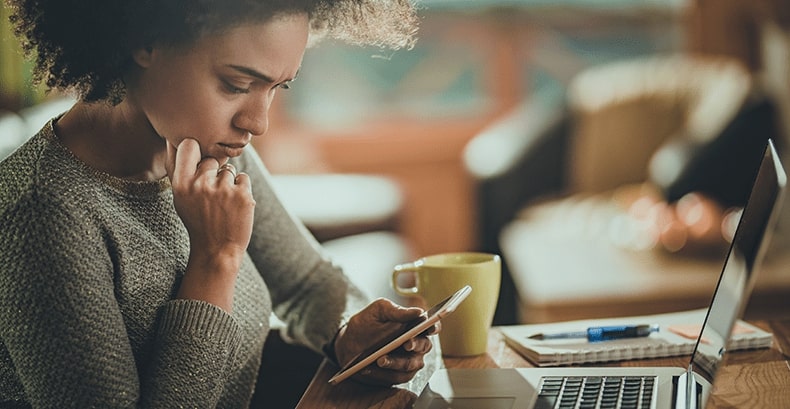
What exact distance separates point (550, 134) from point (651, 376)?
2.43 meters

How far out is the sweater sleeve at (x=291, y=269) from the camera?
4.10 ft

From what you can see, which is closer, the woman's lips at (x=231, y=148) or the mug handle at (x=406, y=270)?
the woman's lips at (x=231, y=148)

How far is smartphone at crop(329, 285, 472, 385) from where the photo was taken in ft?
3.05

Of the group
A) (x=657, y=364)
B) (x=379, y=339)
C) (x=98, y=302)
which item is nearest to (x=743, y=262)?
(x=657, y=364)

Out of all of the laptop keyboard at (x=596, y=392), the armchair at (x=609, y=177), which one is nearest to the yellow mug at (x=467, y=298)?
the laptop keyboard at (x=596, y=392)

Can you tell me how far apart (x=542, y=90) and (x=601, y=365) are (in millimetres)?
3144

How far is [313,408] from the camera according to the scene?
95 cm

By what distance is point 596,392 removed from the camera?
0.90 meters

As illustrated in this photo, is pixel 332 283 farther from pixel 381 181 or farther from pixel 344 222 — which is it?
pixel 381 181

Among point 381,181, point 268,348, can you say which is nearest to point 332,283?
point 268,348

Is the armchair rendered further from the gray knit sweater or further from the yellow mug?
the gray knit sweater

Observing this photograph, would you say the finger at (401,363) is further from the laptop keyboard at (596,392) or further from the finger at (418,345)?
the laptop keyboard at (596,392)

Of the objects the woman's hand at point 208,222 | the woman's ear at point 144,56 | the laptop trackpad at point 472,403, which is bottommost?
the laptop trackpad at point 472,403

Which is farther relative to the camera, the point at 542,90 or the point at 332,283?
the point at 542,90
